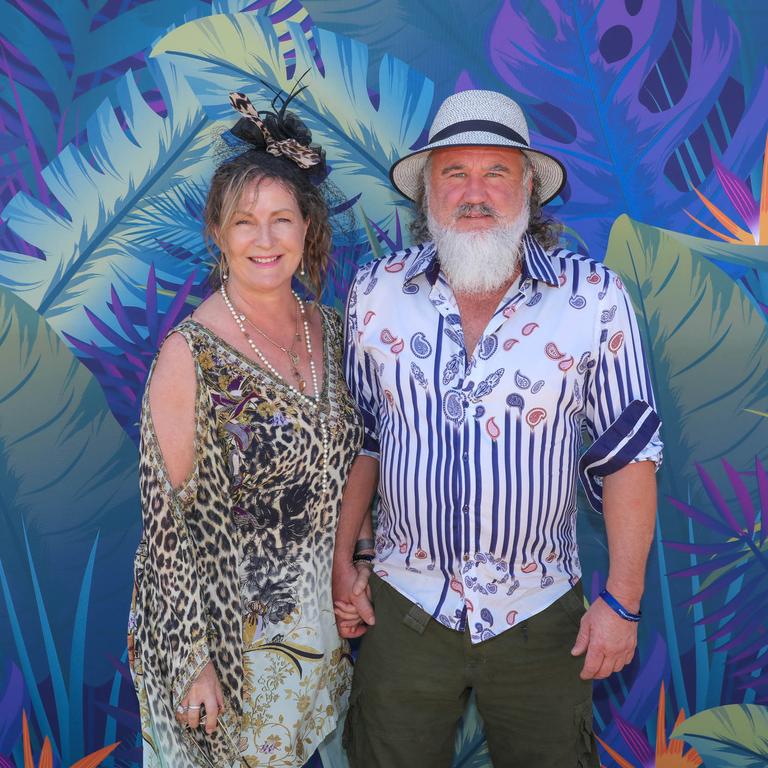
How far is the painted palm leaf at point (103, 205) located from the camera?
290 centimetres

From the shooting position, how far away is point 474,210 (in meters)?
2.34

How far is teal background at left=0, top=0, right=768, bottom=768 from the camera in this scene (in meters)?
2.87

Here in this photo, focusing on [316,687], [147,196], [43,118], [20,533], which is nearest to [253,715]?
[316,687]

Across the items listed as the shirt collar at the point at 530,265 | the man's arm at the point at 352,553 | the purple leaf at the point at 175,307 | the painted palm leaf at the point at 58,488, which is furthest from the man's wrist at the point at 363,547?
the purple leaf at the point at 175,307

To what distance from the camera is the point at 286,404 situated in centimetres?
223

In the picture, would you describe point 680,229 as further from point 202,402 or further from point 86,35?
point 86,35

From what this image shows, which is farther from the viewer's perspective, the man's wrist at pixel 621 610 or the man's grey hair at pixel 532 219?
the man's grey hair at pixel 532 219

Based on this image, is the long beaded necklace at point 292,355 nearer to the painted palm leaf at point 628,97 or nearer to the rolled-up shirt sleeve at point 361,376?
the rolled-up shirt sleeve at point 361,376

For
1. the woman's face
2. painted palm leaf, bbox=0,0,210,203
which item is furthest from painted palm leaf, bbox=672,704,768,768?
painted palm leaf, bbox=0,0,210,203

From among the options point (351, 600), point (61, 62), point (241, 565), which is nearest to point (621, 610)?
point (351, 600)

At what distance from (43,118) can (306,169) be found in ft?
3.45

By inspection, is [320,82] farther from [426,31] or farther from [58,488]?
[58,488]

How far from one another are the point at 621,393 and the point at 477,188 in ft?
2.23

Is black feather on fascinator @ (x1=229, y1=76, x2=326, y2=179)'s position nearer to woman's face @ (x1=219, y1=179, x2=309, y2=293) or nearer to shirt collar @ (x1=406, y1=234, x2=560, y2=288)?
woman's face @ (x1=219, y1=179, x2=309, y2=293)
